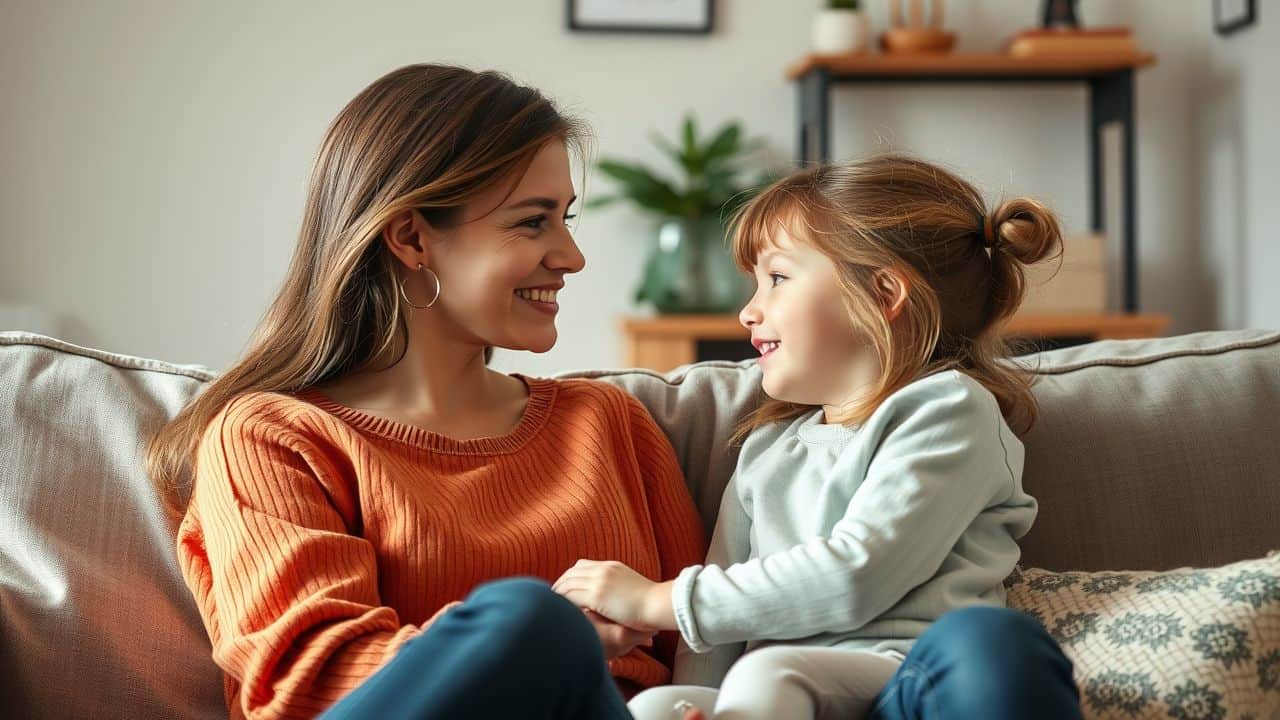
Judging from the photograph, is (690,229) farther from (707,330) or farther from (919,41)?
(919,41)

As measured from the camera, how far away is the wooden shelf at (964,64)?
11.5 ft

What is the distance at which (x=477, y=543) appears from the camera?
Result: 51.6 inches

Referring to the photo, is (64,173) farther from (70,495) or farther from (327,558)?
(327,558)

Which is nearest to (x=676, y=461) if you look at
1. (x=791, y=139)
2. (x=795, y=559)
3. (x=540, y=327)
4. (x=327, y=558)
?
(x=540, y=327)

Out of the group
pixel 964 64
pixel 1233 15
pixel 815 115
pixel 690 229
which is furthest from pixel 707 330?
pixel 1233 15

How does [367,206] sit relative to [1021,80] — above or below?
below

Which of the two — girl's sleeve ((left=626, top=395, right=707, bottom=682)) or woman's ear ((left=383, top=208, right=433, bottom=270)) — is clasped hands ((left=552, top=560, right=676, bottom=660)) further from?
woman's ear ((left=383, top=208, right=433, bottom=270))

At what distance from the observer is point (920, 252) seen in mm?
1431

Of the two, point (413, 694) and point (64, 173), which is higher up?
point (64, 173)

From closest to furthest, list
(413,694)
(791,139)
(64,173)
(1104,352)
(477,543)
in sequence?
1. (413,694)
2. (477,543)
3. (1104,352)
4. (64,173)
5. (791,139)

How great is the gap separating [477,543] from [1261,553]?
0.92 metres

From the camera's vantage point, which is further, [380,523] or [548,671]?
[380,523]

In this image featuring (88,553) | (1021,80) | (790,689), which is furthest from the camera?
(1021,80)

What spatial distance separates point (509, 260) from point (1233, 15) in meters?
2.95
